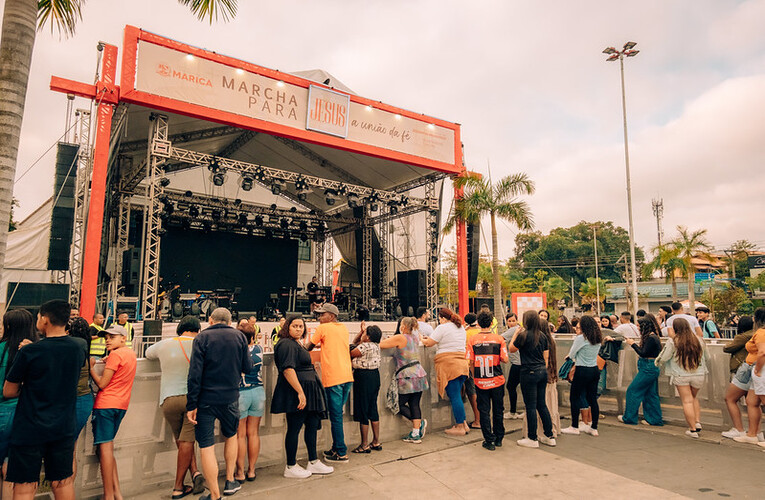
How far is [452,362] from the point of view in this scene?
5.66 m

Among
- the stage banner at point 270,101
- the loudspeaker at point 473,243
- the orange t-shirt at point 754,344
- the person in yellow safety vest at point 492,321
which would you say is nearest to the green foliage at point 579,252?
the loudspeaker at point 473,243

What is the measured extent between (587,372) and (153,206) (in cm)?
1078

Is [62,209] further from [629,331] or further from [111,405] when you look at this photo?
[629,331]

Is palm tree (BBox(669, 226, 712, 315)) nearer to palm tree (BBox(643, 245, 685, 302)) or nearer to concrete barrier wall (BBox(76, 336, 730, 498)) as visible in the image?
palm tree (BBox(643, 245, 685, 302))

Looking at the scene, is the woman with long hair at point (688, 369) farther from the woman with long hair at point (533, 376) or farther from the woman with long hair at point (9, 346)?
the woman with long hair at point (9, 346)

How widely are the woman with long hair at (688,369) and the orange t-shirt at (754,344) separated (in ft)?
1.70

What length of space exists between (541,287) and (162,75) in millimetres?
36444

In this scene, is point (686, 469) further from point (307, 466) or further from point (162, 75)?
point (162, 75)

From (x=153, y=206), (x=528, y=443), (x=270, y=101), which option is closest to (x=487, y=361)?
(x=528, y=443)

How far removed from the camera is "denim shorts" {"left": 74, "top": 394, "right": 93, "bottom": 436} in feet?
11.3

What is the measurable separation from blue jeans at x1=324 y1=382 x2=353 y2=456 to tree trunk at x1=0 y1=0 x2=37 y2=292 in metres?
3.38

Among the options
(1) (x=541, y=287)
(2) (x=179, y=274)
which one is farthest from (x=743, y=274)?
(2) (x=179, y=274)

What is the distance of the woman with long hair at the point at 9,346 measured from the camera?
3084 millimetres

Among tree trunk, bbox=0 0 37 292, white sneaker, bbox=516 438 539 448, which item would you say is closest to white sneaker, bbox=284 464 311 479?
white sneaker, bbox=516 438 539 448
